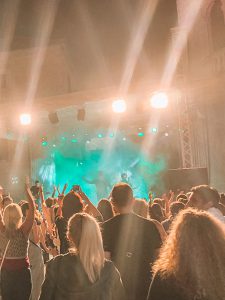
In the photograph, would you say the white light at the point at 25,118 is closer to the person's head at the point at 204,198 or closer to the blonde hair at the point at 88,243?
the person's head at the point at 204,198

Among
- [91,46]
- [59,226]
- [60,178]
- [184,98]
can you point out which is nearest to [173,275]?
[59,226]

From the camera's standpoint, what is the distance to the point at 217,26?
16.0m

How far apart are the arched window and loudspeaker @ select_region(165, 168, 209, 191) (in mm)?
6719

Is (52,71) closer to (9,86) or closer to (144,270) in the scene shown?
(9,86)

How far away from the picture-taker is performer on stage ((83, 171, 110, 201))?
26872 mm

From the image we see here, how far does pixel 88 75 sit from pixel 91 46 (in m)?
1.80

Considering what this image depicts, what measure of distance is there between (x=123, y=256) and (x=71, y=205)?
3.94 ft

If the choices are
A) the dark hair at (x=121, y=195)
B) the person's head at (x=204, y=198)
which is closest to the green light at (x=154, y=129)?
the person's head at (x=204, y=198)

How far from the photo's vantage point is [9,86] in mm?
25453

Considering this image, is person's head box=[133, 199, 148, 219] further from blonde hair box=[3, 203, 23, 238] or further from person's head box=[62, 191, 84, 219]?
blonde hair box=[3, 203, 23, 238]

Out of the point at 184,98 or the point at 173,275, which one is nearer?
the point at 173,275

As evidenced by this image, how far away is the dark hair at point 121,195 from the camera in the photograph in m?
4.09

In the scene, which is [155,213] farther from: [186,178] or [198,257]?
[186,178]

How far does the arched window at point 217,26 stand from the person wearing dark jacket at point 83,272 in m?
14.4
